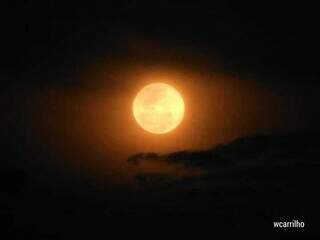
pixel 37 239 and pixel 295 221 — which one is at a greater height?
pixel 295 221

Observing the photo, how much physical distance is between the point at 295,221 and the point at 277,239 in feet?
13.9

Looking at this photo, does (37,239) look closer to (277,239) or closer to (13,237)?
(13,237)

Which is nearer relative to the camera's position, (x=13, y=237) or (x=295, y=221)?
(x=13, y=237)

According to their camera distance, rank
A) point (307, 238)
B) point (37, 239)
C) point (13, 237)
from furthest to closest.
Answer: point (307, 238), point (37, 239), point (13, 237)

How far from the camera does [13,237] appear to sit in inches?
Answer: 2549

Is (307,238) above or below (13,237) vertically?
above

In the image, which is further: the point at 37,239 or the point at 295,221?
the point at 295,221

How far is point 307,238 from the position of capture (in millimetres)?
78312

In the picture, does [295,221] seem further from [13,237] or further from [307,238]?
[13,237]

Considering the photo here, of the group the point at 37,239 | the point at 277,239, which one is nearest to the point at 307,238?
the point at 277,239

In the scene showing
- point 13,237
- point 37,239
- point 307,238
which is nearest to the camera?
point 13,237

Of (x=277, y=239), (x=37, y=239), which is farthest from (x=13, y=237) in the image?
(x=277, y=239)

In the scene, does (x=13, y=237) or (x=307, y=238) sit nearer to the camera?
(x=13, y=237)

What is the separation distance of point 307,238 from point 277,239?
4431 millimetres
